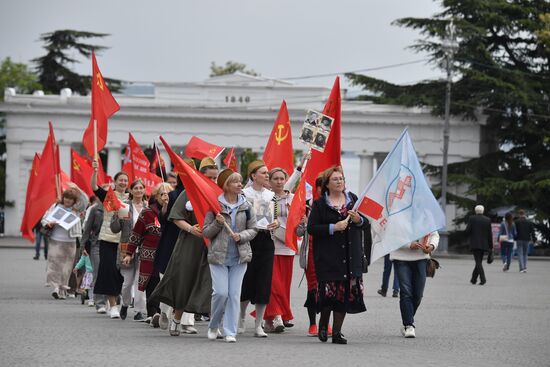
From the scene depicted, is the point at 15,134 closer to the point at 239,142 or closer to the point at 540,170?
the point at 239,142

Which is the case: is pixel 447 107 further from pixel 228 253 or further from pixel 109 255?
pixel 228 253

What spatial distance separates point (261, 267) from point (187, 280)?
795mm

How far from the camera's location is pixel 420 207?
15.3 metres

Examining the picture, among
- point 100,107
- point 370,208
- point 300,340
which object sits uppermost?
point 100,107

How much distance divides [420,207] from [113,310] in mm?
4481

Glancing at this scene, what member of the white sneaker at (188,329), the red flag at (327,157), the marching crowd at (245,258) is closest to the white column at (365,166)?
the marching crowd at (245,258)

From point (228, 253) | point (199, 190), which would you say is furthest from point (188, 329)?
point (199, 190)

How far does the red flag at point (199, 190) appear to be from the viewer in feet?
48.5

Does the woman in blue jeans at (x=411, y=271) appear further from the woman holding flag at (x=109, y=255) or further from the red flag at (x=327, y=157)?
the woman holding flag at (x=109, y=255)

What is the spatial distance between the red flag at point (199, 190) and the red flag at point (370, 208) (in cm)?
148

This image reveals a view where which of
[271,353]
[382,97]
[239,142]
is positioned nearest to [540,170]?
[382,97]

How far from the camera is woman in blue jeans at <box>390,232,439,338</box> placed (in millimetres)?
15367

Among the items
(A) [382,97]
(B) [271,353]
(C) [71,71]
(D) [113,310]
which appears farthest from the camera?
(C) [71,71]

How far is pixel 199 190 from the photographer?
1482 centimetres
